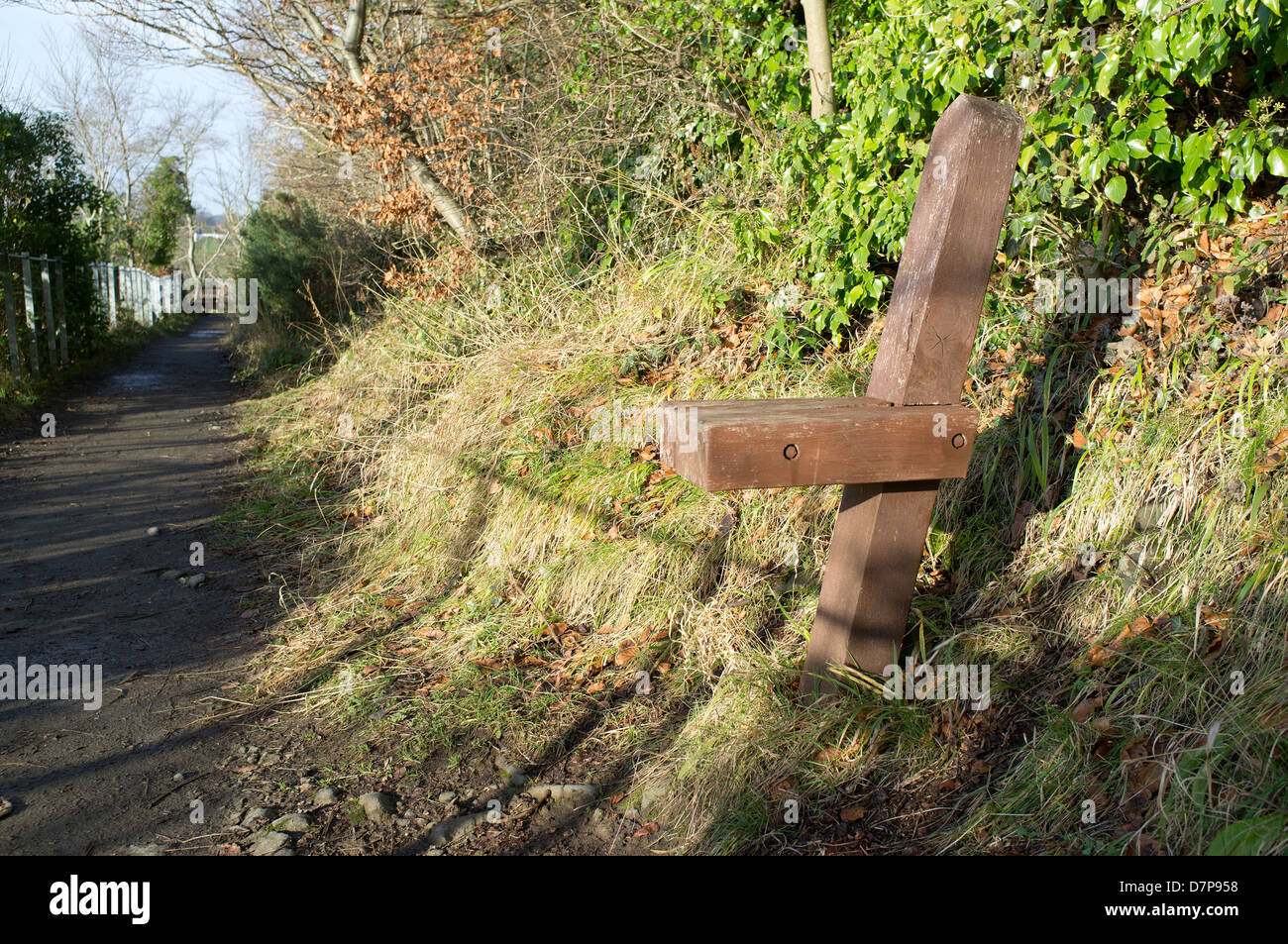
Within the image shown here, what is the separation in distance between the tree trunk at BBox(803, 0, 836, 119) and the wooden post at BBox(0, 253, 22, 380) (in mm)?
9610

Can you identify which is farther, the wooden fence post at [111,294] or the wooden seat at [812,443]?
the wooden fence post at [111,294]

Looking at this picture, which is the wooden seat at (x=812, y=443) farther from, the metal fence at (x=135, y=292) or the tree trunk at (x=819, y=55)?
the metal fence at (x=135, y=292)

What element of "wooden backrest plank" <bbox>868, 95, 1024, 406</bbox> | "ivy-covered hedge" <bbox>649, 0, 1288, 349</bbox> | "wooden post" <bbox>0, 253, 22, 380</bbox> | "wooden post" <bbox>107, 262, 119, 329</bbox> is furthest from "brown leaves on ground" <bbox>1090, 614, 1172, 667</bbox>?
"wooden post" <bbox>107, 262, 119, 329</bbox>

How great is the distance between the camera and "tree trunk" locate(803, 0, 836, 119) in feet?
17.6

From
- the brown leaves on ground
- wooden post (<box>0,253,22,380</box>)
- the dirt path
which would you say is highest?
wooden post (<box>0,253,22,380</box>)

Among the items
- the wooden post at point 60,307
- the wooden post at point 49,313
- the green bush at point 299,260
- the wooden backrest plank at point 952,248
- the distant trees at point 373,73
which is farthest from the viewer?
the wooden post at point 60,307

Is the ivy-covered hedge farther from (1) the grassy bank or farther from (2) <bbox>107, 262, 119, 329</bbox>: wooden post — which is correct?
(2) <bbox>107, 262, 119, 329</bbox>: wooden post

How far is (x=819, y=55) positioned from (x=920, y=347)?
342 cm

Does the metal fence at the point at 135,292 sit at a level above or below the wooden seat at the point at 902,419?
above

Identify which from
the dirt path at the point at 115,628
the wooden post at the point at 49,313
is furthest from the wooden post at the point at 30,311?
the dirt path at the point at 115,628

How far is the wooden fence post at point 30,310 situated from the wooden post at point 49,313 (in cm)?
34

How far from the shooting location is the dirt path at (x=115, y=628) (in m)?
3.24

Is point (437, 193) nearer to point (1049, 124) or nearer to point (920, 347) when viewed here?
point (1049, 124)
